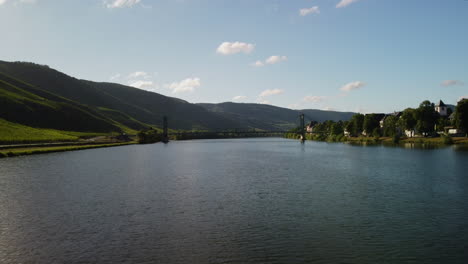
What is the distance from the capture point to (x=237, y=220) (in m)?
31.0

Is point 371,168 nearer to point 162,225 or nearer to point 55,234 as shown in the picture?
point 162,225

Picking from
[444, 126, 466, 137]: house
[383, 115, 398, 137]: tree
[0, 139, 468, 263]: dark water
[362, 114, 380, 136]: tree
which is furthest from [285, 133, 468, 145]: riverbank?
[0, 139, 468, 263]: dark water

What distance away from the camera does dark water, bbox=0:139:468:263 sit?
22.9 metres

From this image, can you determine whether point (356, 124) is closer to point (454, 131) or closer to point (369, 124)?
point (369, 124)

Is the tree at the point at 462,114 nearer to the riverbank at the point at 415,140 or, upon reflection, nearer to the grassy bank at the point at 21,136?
the riverbank at the point at 415,140

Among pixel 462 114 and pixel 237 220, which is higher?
pixel 462 114

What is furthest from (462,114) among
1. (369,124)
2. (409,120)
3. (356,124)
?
(356,124)

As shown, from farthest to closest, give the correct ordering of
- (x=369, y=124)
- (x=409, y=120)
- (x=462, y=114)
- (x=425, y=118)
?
(x=369, y=124), (x=409, y=120), (x=425, y=118), (x=462, y=114)

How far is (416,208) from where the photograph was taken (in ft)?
114

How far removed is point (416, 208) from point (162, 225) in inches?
936

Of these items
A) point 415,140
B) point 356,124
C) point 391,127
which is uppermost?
point 356,124

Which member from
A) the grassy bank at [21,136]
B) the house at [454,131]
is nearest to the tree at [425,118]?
the house at [454,131]

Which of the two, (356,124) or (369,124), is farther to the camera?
(356,124)

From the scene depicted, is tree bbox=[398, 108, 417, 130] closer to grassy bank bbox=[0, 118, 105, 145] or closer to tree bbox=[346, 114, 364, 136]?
tree bbox=[346, 114, 364, 136]
